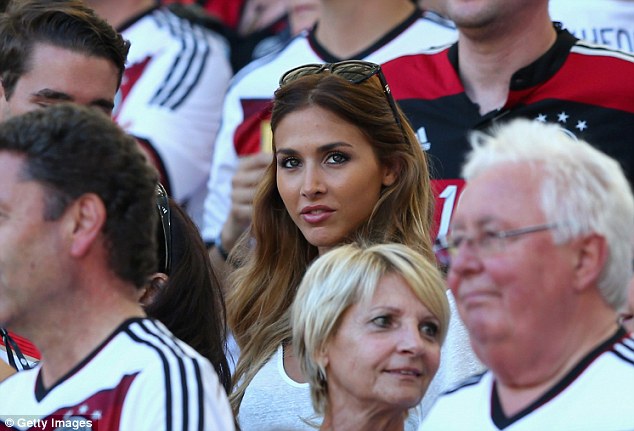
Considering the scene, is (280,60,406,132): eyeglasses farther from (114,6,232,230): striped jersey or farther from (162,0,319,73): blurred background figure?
(162,0,319,73): blurred background figure

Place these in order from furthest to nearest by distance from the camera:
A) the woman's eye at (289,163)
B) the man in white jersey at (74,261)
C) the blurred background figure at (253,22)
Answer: the blurred background figure at (253,22) < the woman's eye at (289,163) < the man in white jersey at (74,261)

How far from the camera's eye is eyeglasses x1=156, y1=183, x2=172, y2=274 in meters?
3.73

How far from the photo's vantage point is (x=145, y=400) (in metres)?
2.51

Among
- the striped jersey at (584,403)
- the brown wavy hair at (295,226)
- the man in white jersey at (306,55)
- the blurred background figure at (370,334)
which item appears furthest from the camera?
the man in white jersey at (306,55)

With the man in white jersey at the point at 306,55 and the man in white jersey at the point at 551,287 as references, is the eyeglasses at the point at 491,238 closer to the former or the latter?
the man in white jersey at the point at 551,287

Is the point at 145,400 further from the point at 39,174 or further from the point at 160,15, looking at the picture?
the point at 160,15

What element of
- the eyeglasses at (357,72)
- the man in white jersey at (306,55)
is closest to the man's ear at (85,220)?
the eyeglasses at (357,72)

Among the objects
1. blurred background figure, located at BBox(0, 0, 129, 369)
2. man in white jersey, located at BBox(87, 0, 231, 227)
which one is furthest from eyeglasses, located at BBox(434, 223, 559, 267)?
man in white jersey, located at BBox(87, 0, 231, 227)

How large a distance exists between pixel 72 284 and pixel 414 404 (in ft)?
3.18

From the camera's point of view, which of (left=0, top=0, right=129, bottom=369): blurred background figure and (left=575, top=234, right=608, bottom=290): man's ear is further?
(left=0, top=0, right=129, bottom=369): blurred background figure

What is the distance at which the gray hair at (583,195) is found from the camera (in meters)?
2.53

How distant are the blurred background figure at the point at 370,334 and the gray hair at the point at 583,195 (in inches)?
23.7

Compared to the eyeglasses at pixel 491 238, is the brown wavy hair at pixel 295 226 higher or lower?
lower

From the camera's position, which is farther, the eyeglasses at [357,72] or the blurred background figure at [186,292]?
the eyeglasses at [357,72]
